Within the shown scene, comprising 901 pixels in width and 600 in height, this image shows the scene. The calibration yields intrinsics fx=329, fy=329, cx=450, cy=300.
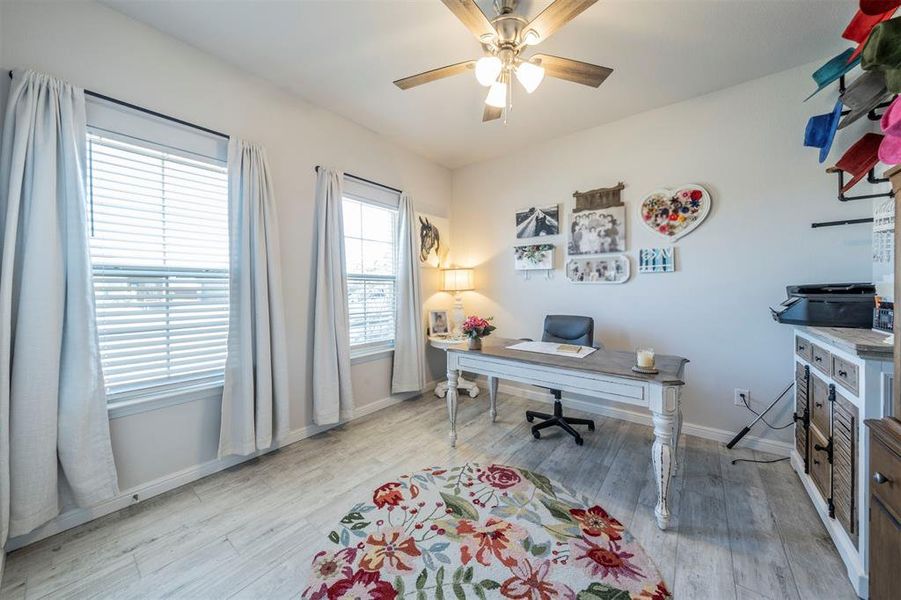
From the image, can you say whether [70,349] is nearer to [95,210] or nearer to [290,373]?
[95,210]

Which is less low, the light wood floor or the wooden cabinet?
the wooden cabinet

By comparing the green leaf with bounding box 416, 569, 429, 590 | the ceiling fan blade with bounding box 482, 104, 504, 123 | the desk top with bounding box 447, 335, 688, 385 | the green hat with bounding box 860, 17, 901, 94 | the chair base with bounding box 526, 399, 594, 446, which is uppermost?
the ceiling fan blade with bounding box 482, 104, 504, 123

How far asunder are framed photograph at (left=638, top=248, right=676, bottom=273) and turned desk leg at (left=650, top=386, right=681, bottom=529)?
1.48m

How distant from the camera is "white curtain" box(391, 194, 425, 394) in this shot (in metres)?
3.45

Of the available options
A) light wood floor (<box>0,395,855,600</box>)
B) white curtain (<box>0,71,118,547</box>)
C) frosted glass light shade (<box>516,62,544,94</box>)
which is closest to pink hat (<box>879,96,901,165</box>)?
frosted glass light shade (<box>516,62,544,94</box>)

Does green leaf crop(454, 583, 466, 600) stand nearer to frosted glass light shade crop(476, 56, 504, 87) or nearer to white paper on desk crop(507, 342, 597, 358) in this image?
white paper on desk crop(507, 342, 597, 358)

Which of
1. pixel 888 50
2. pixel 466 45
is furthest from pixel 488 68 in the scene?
pixel 888 50

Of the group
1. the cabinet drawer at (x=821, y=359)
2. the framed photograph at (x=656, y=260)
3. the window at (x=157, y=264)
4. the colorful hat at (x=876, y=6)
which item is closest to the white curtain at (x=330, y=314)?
A: the window at (x=157, y=264)

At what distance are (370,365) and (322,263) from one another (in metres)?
1.13

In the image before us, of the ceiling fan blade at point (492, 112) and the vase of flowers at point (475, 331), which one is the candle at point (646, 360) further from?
the ceiling fan blade at point (492, 112)

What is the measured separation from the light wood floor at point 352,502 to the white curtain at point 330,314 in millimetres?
323

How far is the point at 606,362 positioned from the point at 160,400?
2695mm

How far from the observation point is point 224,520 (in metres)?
1.77

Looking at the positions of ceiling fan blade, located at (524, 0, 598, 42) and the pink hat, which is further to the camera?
ceiling fan blade, located at (524, 0, 598, 42)
